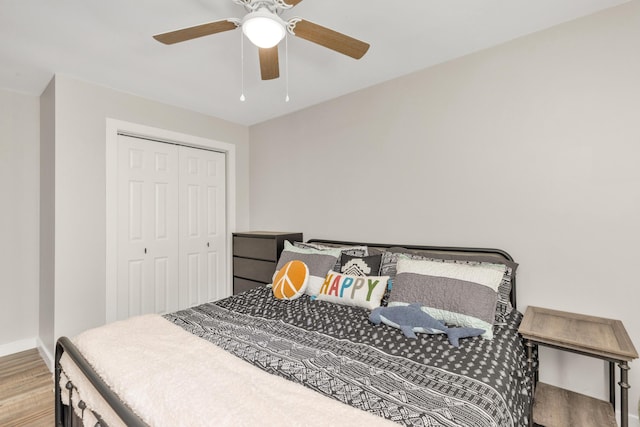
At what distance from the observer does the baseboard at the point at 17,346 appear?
9.24ft

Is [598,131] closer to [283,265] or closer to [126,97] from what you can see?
[283,265]

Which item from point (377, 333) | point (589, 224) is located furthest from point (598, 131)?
point (377, 333)

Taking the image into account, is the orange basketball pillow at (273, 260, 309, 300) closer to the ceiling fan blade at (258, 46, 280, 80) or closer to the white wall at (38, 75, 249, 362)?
the ceiling fan blade at (258, 46, 280, 80)

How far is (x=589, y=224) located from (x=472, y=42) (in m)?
1.40

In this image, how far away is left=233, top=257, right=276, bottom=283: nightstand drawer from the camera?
325 cm

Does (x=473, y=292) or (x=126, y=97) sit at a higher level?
(x=126, y=97)

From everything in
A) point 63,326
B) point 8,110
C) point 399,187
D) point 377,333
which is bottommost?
point 63,326

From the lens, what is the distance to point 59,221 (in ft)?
8.11

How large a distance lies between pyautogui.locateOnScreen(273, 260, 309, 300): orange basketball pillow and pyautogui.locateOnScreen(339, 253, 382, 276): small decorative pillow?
0.30 metres

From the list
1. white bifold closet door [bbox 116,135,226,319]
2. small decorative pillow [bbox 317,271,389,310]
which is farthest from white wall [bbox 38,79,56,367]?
small decorative pillow [bbox 317,271,389,310]

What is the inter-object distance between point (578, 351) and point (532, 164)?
45.1 inches

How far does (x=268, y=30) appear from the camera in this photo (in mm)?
1424

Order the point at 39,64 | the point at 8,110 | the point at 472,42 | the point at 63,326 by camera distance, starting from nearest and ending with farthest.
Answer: the point at 472,42 → the point at 39,64 → the point at 63,326 → the point at 8,110

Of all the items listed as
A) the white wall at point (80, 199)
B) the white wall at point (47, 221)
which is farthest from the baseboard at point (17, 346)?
the white wall at point (80, 199)
